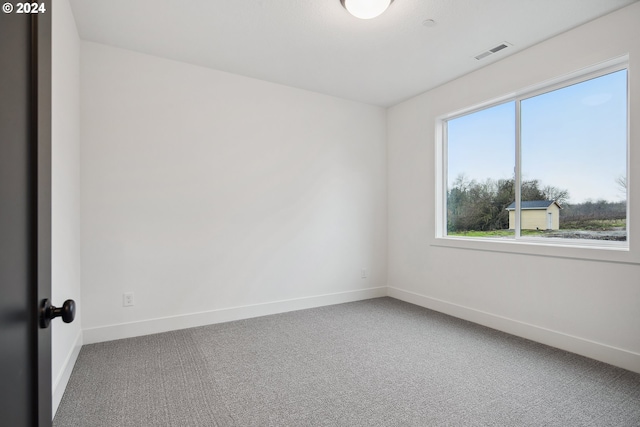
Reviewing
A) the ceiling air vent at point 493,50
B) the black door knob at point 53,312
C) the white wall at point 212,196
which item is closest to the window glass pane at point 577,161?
the ceiling air vent at point 493,50

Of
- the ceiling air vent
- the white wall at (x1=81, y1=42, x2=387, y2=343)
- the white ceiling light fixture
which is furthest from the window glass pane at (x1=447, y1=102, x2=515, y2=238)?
the white ceiling light fixture

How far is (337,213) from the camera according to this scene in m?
4.19

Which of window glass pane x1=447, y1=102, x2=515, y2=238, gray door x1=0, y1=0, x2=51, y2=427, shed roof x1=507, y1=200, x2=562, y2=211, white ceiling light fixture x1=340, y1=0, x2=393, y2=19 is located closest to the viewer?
gray door x1=0, y1=0, x2=51, y2=427

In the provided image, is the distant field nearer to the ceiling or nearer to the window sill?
the window sill

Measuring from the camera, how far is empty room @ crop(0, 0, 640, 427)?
6.88ft

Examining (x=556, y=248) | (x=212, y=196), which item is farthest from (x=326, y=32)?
(x=556, y=248)

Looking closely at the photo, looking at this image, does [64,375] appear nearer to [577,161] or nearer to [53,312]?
[53,312]

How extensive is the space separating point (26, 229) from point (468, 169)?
3858 mm

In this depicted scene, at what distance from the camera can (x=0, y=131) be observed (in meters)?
0.57

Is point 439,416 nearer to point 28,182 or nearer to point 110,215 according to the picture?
point 28,182

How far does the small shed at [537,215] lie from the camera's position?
2.94m

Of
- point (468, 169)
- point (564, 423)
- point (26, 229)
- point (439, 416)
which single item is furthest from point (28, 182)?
point (468, 169)

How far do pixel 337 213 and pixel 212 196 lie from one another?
156 cm

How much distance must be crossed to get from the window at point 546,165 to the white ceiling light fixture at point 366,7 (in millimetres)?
1750
